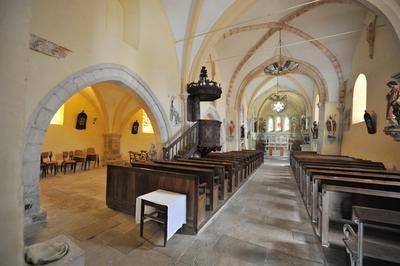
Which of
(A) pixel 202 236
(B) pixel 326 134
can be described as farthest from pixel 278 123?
(A) pixel 202 236

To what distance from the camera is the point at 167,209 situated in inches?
110

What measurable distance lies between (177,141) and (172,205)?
4672 mm

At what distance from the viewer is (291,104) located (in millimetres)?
25969

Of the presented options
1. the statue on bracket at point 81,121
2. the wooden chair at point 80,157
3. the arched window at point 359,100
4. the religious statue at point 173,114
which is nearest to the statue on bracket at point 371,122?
the arched window at point 359,100

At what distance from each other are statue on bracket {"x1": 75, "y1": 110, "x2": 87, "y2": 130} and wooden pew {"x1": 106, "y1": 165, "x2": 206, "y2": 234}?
710 cm

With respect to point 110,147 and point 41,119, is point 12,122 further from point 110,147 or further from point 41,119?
point 110,147

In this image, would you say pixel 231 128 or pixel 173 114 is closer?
pixel 173 114

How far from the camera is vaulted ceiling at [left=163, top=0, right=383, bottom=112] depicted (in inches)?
303

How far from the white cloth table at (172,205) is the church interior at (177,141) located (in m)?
0.03

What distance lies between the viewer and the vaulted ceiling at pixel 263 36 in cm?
770

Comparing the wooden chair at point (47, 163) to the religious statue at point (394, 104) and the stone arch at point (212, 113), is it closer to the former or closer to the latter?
the stone arch at point (212, 113)

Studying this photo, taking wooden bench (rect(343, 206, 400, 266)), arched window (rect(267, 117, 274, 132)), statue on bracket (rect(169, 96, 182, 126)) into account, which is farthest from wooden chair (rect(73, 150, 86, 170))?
arched window (rect(267, 117, 274, 132))

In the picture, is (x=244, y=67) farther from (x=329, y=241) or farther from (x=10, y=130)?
(x=10, y=130)

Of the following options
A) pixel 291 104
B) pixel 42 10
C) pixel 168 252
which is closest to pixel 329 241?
pixel 168 252
